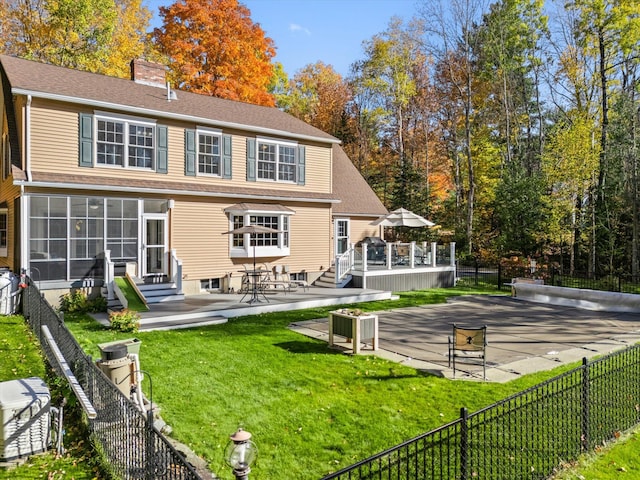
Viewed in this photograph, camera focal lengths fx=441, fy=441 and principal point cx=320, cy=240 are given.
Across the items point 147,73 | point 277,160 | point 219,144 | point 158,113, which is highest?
point 147,73

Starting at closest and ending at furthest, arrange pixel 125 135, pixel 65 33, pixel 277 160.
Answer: pixel 125 135, pixel 277 160, pixel 65 33

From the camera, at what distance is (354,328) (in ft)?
31.6

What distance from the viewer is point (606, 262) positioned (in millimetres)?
25562

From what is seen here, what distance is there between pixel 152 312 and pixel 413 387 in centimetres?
846

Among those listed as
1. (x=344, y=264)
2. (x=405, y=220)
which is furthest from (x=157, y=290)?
(x=405, y=220)

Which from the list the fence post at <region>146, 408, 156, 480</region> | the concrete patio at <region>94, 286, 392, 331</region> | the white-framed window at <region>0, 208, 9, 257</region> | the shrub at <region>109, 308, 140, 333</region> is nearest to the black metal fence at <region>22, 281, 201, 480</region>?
the fence post at <region>146, 408, 156, 480</region>

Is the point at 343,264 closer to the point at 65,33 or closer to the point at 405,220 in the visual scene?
the point at 405,220

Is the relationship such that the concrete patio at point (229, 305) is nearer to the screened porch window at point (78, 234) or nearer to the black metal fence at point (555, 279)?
the screened porch window at point (78, 234)

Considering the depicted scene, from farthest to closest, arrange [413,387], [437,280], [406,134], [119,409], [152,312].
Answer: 1. [406,134]
2. [437,280]
3. [152,312]
4. [413,387]
5. [119,409]

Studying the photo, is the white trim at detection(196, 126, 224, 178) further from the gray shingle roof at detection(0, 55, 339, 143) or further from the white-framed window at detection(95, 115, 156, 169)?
the white-framed window at detection(95, 115, 156, 169)

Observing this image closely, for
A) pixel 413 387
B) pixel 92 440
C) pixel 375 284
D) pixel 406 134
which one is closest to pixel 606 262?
pixel 375 284

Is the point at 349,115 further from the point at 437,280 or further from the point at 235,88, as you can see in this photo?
the point at 437,280

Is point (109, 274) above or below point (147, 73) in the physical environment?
below

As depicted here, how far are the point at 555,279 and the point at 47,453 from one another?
22.4 m
